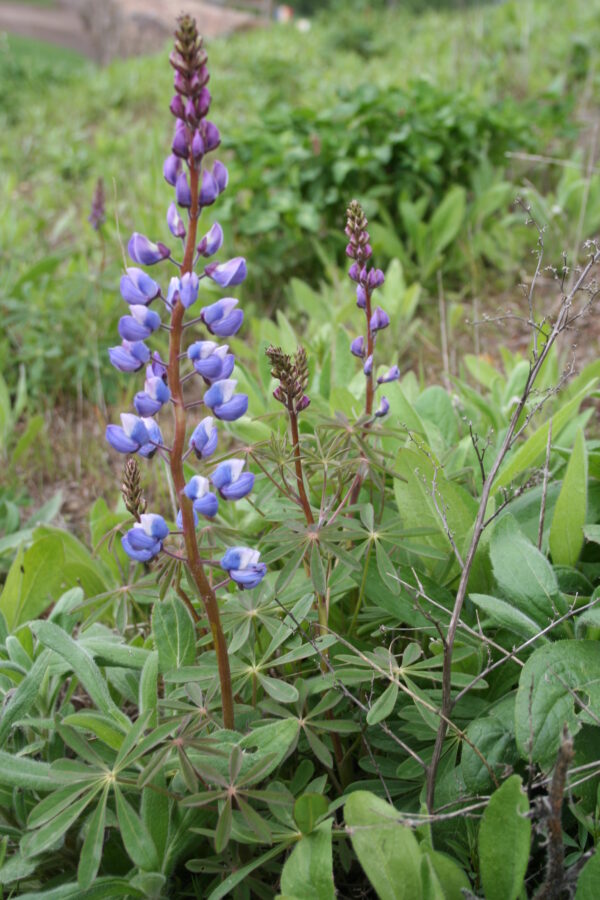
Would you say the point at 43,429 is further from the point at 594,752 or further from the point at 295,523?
the point at 594,752

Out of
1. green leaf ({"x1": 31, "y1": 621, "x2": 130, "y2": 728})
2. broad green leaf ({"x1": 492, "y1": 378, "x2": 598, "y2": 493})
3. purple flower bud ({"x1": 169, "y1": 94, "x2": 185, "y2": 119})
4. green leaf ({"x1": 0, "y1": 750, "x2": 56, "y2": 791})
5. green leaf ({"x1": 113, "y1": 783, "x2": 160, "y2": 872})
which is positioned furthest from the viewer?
broad green leaf ({"x1": 492, "y1": 378, "x2": 598, "y2": 493})

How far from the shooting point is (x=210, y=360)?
126cm

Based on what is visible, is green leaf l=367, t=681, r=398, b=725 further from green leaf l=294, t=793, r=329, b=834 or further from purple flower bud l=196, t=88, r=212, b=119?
purple flower bud l=196, t=88, r=212, b=119

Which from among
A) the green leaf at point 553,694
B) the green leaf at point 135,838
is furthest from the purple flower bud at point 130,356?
the green leaf at point 553,694

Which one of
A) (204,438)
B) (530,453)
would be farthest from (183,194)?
(530,453)

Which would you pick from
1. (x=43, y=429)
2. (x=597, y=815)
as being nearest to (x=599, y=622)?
(x=597, y=815)

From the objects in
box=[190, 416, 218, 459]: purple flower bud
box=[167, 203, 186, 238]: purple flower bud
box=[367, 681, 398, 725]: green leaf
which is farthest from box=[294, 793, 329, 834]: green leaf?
box=[167, 203, 186, 238]: purple flower bud

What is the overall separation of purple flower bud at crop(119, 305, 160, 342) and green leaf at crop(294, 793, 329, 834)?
0.76 meters

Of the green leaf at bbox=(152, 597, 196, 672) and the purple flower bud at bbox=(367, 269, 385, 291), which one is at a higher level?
the purple flower bud at bbox=(367, 269, 385, 291)

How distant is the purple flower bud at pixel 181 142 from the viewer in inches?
48.1

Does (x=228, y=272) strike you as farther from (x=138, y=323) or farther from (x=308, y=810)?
(x=308, y=810)

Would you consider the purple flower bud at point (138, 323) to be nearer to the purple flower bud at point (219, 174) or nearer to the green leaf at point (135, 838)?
the purple flower bud at point (219, 174)

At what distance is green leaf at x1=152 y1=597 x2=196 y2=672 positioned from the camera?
5.29ft

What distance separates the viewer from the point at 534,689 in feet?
4.63
